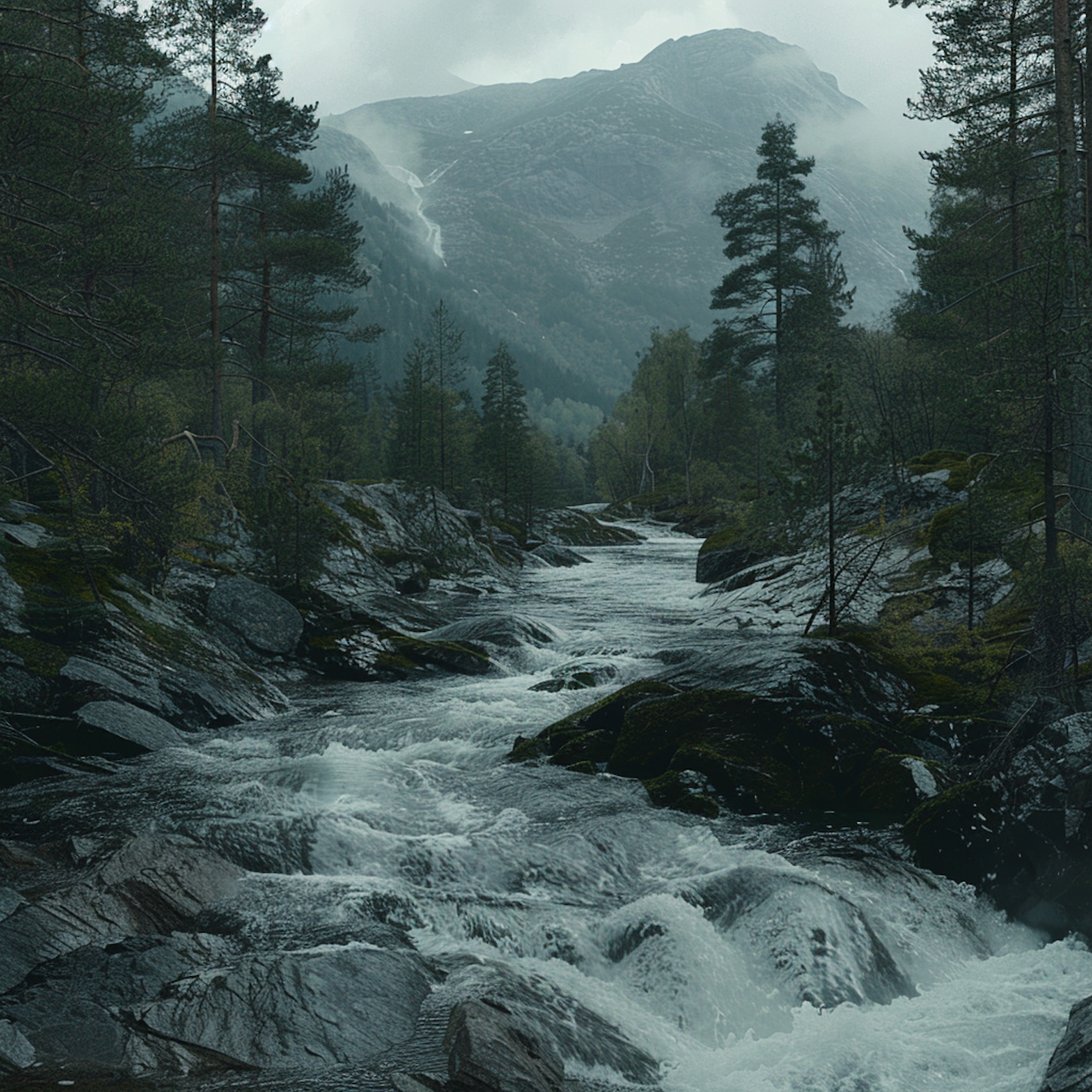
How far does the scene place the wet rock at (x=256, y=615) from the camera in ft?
59.1

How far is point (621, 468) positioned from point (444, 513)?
5185cm

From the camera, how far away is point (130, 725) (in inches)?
487

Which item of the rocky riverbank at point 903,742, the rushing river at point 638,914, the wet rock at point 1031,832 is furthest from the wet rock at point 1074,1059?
the wet rock at point 1031,832

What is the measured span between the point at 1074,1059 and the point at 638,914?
3.52 meters

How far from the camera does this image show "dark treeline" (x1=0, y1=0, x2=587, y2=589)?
1216 cm

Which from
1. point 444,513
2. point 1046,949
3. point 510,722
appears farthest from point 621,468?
point 1046,949

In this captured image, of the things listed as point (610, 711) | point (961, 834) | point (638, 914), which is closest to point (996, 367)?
point (961, 834)

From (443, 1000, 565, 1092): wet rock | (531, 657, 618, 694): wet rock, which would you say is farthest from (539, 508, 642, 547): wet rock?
(443, 1000, 565, 1092): wet rock

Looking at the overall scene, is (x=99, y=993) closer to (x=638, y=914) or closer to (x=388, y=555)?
(x=638, y=914)

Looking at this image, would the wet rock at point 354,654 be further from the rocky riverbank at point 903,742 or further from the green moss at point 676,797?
the green moss at point 676,797

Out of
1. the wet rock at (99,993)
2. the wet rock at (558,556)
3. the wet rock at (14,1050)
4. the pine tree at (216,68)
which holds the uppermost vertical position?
the pine tree at (216,68)

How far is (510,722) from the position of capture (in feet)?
46.7

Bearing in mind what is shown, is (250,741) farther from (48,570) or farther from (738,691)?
(738,691)

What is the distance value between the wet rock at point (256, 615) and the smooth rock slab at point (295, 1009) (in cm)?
1190
